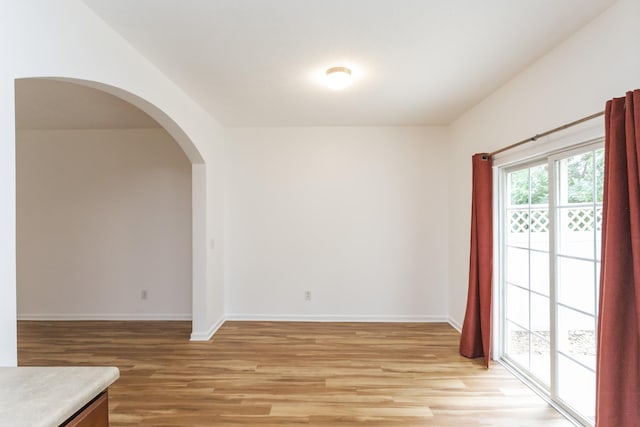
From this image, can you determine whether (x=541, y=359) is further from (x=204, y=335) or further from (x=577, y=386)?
(x=204, y=335)

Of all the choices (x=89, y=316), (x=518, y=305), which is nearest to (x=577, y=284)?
(x=518, y=305)

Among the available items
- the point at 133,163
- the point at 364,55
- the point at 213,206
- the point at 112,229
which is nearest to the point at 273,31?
the point at 364,55

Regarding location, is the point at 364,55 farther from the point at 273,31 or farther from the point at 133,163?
the point at 133,163

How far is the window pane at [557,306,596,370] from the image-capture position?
201cm

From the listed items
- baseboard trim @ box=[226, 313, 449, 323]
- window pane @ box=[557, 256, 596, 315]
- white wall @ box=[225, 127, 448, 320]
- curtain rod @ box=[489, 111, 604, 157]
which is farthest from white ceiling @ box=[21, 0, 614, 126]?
baseboard trim @ box=[226, 313, 449, 323]

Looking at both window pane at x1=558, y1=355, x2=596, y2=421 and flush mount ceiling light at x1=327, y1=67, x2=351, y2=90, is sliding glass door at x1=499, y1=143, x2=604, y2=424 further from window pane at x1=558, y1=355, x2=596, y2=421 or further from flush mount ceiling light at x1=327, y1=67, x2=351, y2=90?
flush mount ceiling light at x1=327, y1=67, x2=351, y2=90

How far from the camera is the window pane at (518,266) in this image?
2723 millimetres

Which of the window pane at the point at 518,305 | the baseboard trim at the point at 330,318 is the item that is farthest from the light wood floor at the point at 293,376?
the window pane at the point at 518,305

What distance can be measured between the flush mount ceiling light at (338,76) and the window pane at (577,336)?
7.75ft

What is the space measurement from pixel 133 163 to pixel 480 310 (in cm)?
467

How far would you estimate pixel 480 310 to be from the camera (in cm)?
307

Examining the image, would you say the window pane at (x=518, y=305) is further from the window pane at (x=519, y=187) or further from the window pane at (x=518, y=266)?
the window pane at (x=519, y=187)

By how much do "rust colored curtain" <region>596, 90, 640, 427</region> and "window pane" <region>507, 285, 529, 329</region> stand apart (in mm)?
1134

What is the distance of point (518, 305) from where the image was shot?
9.33 feet
